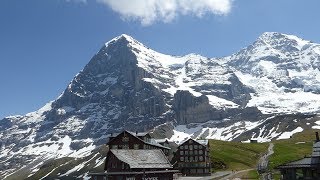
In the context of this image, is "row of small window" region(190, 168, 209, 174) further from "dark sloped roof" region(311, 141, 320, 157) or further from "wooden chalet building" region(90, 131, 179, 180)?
"dark sloped roof" region(311, 141, 320, 157)

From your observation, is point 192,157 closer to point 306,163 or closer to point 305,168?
point 305,168

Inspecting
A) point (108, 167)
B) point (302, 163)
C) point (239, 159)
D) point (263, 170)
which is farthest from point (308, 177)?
point (239, 159)

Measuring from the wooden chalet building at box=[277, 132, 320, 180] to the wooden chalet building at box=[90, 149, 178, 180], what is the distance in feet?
98.5

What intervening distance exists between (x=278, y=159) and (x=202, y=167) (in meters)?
27.7

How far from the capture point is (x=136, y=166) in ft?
331

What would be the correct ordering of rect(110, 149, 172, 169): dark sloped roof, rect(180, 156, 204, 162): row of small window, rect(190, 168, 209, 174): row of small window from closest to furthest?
rect(110, 149, 172, 169): dark sloped roof, rect(190, 168, 209, 174): row of small window, rect(180, 156, 204, 162): row of small window

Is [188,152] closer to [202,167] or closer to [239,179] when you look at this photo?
[202,167]

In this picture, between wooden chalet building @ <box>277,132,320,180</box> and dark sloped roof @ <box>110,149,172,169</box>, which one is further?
dark sloped roof @ <box>110,149,172,169</box>

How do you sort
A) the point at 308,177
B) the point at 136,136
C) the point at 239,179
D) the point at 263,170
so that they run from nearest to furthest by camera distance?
the point at 308,177, the point at 239,179, the point at 263,170, the point at 136,136

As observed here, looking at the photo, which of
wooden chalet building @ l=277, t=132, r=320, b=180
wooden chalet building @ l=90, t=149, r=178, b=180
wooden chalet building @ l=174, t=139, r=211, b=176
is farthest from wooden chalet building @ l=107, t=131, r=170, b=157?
wooden chalet building @ l=277, t=132, r=320, b=180

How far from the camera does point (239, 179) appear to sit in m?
116

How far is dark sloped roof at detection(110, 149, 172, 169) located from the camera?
102312 millimetres

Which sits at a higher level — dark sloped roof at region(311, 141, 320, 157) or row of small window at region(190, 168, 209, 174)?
dark sloped roof at region(311, 141, 320, 157)

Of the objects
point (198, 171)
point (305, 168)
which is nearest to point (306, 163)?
point (305, 168)
